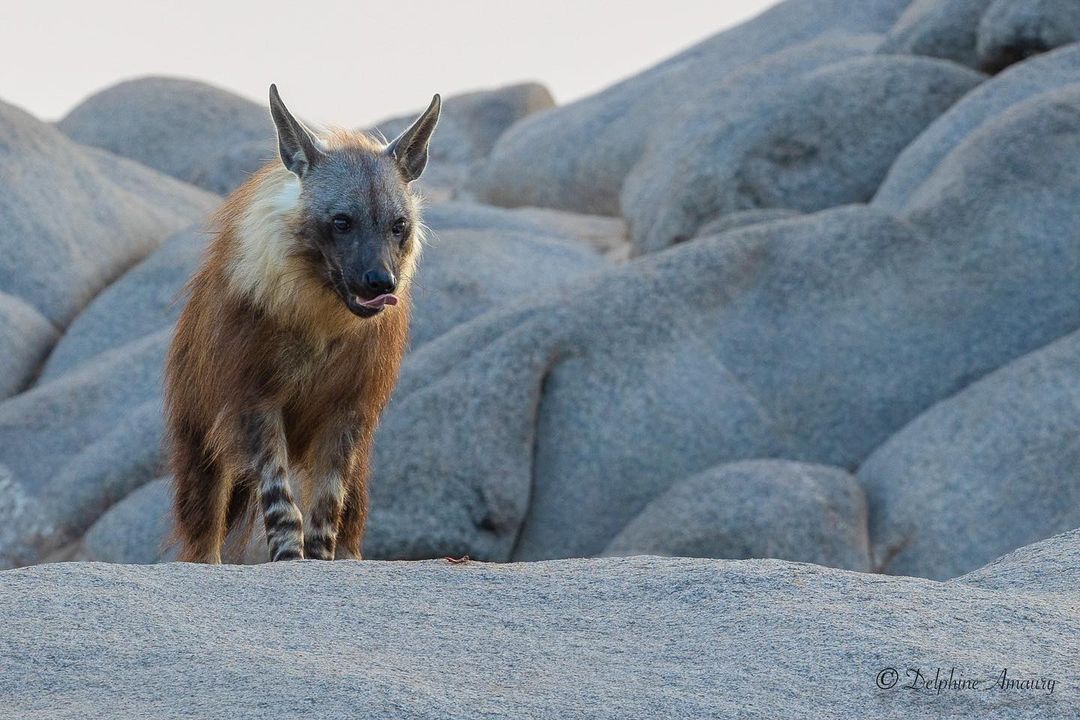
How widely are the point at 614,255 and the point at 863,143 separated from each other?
3.49 m

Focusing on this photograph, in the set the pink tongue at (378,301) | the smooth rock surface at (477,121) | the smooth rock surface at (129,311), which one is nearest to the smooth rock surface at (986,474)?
the pink tongue at (378,301)

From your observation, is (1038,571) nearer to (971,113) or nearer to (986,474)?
(986,474)

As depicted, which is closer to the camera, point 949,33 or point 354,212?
point 354,212

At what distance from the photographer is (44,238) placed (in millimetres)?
Result: 19156

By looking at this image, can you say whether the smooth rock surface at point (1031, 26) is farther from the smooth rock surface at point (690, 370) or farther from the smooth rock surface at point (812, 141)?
the smooth rock surface at point (690, 370)

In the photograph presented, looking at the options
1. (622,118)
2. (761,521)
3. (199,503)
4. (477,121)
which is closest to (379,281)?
(199,503)

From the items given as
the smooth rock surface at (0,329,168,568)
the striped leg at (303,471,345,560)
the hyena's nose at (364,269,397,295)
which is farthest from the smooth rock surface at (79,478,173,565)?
the hyena's nose at (364,269,397,295)

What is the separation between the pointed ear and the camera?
28.7ft

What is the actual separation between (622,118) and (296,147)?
16.3 m

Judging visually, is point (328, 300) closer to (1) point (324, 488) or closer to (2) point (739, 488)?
(1) point (324, 488)

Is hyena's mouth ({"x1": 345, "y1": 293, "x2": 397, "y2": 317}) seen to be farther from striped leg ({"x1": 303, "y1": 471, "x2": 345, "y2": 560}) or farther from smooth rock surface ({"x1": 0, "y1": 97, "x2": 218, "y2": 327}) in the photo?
smooth rock surface ({"x1": 0, "y1": 97, "x2": 218, "y2": 327})

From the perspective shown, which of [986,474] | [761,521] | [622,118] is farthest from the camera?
[622,118]

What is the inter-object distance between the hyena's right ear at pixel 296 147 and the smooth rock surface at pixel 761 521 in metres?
5.33

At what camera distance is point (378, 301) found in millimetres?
8109
